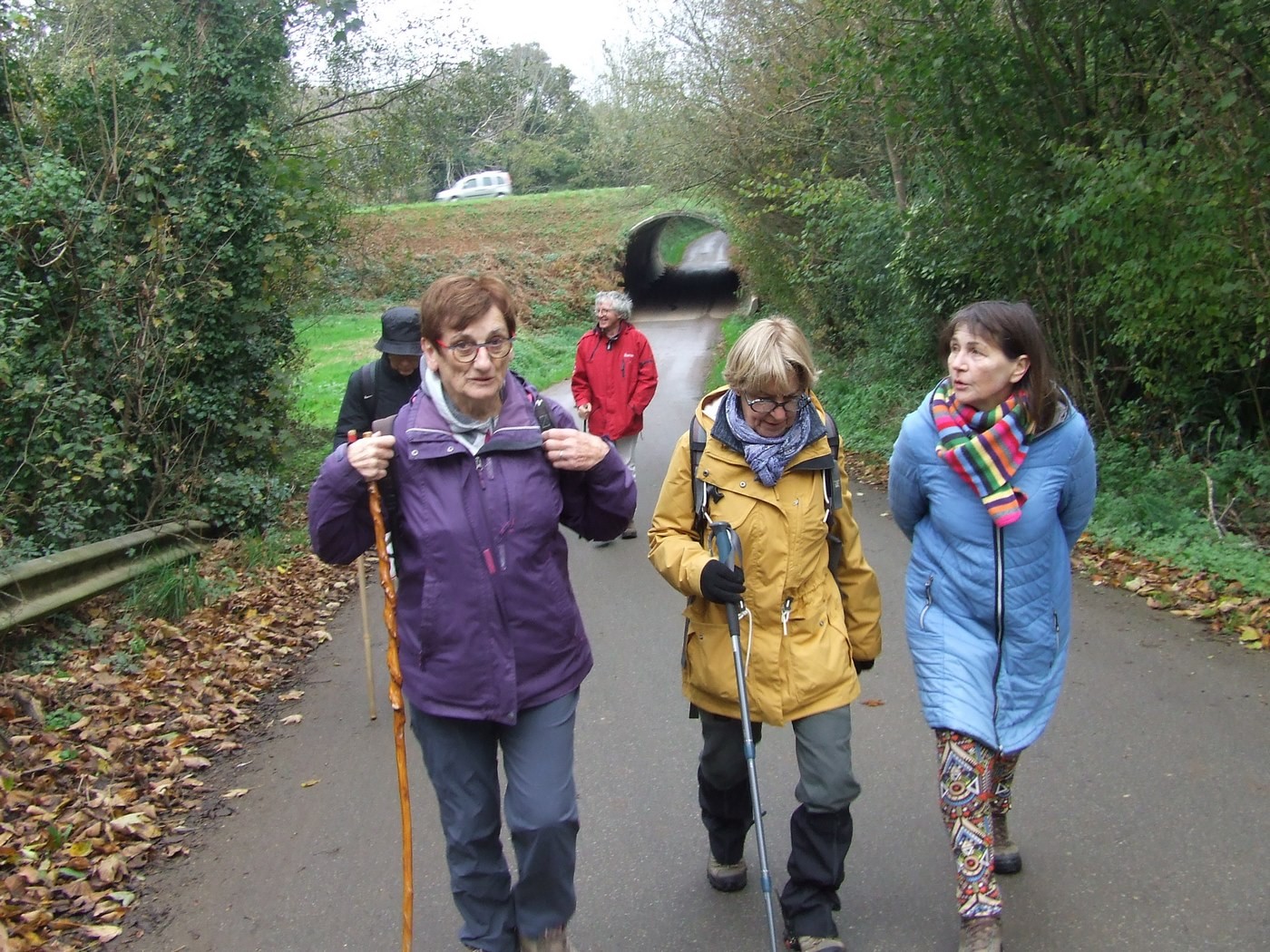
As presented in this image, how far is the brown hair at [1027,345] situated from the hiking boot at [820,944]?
67.8 inches

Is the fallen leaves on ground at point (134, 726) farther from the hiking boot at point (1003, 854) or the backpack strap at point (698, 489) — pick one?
the backpack strap at point (698, 489)

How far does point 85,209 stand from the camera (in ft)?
28.0

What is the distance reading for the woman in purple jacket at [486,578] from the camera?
3.23 metres

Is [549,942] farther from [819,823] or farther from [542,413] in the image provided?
[542,413]

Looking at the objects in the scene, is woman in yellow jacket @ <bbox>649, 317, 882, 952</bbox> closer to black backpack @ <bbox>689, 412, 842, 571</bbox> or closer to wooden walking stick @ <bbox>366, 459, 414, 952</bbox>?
black backpack @ <bbox>689, 412, 842, 571</bbox>

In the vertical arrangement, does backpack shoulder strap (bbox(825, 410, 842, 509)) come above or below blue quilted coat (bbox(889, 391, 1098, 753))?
above

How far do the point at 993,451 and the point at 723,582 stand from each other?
91cm

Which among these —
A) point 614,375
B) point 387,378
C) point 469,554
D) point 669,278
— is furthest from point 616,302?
point 669,278

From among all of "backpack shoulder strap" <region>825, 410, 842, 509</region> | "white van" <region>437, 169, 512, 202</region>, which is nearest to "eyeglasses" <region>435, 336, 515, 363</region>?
"backpack shoulder strap" <region>825, 410, 842, 509</region>

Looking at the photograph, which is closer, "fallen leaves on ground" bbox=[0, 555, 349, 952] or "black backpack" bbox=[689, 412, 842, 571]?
"black backpack" bbox=[689, 412, 842, 571]

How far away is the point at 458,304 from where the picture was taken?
3219 millimetres

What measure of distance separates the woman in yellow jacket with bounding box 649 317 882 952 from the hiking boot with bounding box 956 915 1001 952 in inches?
15.7

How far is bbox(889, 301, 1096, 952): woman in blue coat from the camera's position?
3529 millimetres

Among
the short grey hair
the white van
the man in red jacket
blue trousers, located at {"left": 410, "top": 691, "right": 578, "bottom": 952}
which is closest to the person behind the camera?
blue trousers, located at {"left": 410, "top": 691, "right": 578, "bottom": 952}
